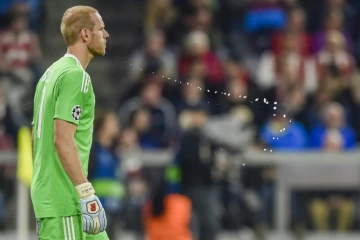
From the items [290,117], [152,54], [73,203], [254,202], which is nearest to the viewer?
[73,203]

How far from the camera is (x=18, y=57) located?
15398 millimetres

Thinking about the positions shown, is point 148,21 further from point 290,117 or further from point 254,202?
point 254,202

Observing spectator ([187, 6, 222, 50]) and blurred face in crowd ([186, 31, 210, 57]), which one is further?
spectator ([187, 6, 222, 50])

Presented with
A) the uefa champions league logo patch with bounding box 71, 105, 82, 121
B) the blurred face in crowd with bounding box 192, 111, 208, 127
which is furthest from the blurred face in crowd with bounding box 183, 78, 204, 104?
the uefa champions league logo patch with bounding box 71, 105, 82, 121

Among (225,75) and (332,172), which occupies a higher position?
(225,75)

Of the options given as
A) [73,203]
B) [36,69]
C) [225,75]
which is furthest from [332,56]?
[73,203]

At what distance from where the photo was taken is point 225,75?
14.8m

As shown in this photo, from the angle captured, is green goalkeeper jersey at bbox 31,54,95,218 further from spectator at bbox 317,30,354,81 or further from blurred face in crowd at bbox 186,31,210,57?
spectator at bbox 317,30,354,81

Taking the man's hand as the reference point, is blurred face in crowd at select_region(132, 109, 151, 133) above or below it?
above

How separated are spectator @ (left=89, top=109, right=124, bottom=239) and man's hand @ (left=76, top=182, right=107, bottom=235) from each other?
5.07 meters

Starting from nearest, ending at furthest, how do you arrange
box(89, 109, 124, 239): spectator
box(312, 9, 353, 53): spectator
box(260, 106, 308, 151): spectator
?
box(89, 109, 124, 239): spectator
box(260, 106, 308, 151): spectator
box(312, 9, 353, 53): spectator

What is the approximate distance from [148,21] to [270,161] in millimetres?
3974

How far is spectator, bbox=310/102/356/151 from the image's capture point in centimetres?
1397

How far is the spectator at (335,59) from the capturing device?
597 inches
